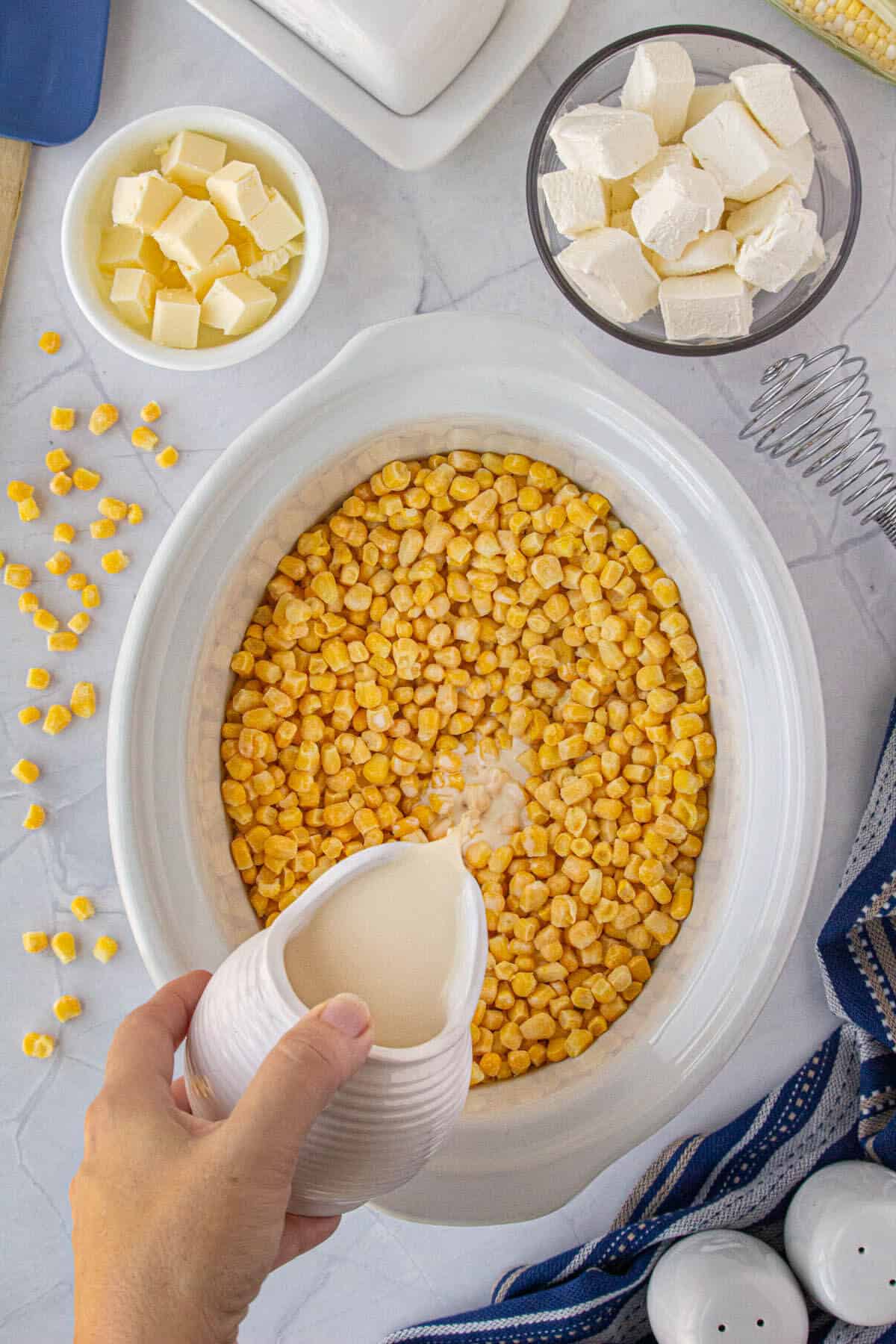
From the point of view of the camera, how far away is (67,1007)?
1.32 metres

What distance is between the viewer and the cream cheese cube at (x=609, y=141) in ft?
3.61

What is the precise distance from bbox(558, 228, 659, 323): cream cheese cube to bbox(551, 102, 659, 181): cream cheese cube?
0.06 meters

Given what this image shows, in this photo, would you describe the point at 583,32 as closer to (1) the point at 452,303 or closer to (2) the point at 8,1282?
(1) the point at 452,303

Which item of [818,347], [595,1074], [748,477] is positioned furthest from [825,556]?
[595,1074]

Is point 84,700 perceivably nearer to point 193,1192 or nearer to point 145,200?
point 145,200

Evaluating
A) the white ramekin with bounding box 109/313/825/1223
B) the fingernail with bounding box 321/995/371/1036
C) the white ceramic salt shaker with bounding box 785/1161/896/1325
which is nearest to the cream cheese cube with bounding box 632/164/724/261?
the white ramekin with bounding box 109/313/825/1223

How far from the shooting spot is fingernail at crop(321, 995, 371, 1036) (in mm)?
709

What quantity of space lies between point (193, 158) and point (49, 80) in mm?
224

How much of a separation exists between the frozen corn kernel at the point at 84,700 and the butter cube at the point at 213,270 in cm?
48

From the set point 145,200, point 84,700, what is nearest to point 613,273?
point 145,200

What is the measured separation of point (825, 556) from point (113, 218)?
2.97 ft

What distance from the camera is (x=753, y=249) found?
1124 mm

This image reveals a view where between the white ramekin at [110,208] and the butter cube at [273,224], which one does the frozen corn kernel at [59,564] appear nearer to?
the white ramekin at [110,208]

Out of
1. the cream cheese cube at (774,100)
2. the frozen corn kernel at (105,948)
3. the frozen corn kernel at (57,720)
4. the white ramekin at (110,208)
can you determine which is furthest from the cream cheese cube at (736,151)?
the frozen corn kernel at (105,948)
